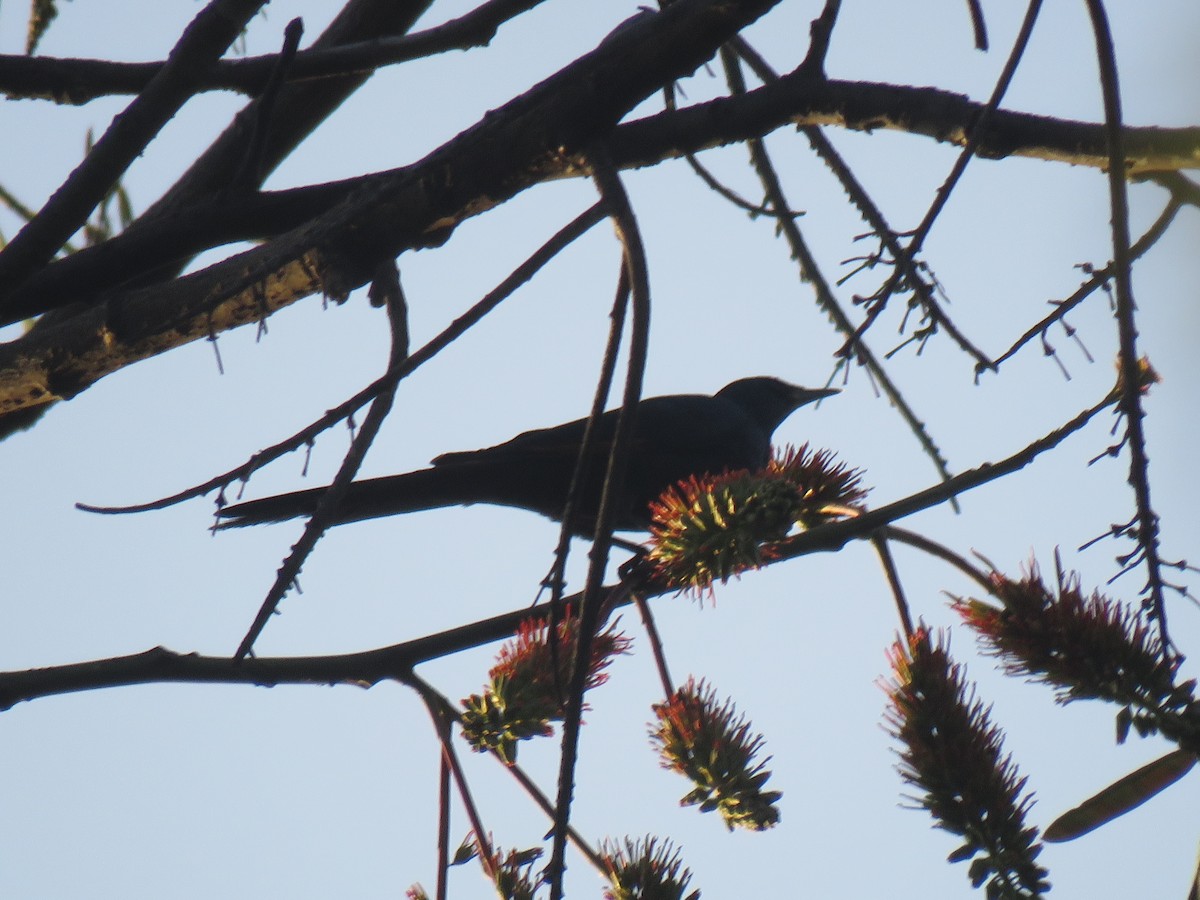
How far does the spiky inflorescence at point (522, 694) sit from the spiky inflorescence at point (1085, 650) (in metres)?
0.59

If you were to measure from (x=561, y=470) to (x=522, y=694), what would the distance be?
2321 millimetres

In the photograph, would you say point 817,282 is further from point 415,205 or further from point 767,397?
point 767,397

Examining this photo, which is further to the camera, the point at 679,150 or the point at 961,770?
the point at 679,150

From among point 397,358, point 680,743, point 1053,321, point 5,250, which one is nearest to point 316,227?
point 397,358

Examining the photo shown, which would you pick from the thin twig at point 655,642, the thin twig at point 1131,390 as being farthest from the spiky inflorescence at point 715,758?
the thin twig at point 1131,390

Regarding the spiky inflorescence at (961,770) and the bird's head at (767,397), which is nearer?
the spiky inflorescence at (961,770)

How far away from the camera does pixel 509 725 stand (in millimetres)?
1861

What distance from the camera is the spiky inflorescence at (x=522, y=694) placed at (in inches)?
72.4

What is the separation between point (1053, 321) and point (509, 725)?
988 millimetres

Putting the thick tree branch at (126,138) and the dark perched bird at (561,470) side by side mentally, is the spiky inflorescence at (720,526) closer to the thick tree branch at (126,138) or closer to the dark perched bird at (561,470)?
the thick tree branch at (126,138)

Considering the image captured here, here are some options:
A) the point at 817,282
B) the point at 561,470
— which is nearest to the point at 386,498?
the point at 561,470

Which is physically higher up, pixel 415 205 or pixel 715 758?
pixel 415 205

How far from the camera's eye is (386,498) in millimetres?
3773

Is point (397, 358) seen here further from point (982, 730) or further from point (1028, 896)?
point (1028, 896)
